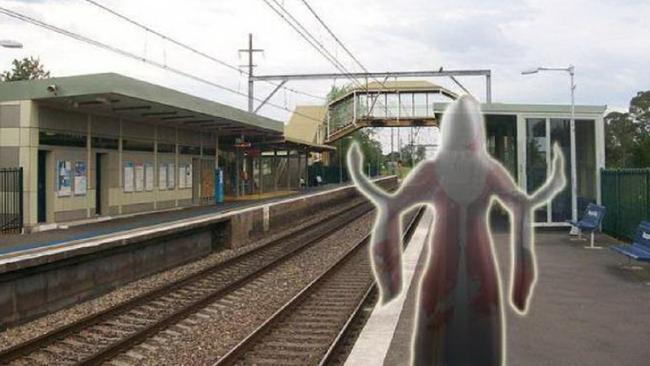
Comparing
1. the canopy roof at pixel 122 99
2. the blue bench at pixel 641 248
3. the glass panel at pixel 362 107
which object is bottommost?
the blue bench at pixel 641 248

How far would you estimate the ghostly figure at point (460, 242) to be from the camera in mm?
2977

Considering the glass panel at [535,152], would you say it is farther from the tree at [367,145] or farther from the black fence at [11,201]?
the tree at [367,145]

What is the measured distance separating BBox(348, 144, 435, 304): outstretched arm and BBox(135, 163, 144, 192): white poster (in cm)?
2073

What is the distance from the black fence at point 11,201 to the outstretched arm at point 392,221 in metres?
15.9

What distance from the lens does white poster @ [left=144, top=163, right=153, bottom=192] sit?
76.8 ft

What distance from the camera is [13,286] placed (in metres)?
9.18

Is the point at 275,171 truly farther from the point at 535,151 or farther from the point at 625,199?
the point at 625,199

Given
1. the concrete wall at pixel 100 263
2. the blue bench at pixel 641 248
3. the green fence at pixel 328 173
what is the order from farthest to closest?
the green fence at pixel 328 173 → the blue bench at pixel 641 248 → the concrete wall at pixel 100 263

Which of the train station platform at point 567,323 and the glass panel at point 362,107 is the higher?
the glass panel at point 362,107

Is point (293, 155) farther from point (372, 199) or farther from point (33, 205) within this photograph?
point (372, 199)

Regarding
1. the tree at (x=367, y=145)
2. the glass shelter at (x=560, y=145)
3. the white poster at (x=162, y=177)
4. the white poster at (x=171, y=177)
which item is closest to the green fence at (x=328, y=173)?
the tree at (x=367, y=145)

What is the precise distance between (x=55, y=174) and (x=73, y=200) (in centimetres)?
116

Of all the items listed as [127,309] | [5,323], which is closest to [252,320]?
[127,309]

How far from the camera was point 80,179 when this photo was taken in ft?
63.8
